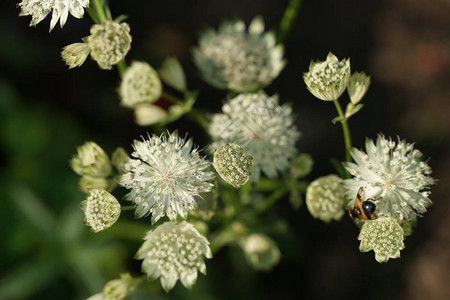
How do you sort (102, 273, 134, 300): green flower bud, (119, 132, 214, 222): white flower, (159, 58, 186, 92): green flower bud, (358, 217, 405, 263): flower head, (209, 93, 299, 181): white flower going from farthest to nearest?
1. (159, 58, 186, 92): green flower bud
2. (209, 93, 299, 181): white flower
3. (102, 273, 134, 300): green flower bud
4. (119, 132, 214, 222): white flower
5. (358, 217, 405, 263): flower head

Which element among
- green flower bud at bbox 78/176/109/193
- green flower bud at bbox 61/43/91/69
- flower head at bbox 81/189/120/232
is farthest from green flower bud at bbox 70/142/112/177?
green flower bud at bbox 61/43/91/69

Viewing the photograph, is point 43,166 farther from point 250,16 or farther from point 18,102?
point 250,16

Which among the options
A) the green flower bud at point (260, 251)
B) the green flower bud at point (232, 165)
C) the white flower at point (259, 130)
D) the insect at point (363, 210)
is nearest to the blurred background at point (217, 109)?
the green flower bud at point (260, 251)

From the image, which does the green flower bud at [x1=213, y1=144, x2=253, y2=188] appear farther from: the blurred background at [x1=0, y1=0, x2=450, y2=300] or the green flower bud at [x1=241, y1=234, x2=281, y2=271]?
the blurred background at [x1=0, y1=0, x2=450, y2=300]

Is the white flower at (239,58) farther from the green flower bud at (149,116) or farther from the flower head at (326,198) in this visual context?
the flower head at (326,198)

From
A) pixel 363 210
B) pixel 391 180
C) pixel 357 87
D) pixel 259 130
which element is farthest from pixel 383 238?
pixel 259 130

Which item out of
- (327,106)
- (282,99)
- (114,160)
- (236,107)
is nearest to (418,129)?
(327,106)
